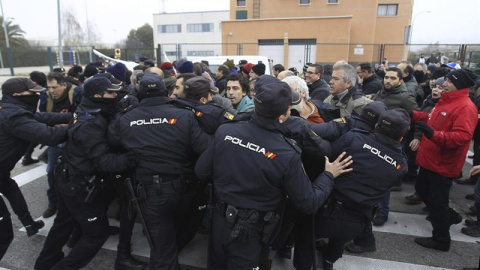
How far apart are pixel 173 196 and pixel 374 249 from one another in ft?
8.34

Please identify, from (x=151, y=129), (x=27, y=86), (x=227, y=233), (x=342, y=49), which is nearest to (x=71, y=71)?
(x=27, y=86)

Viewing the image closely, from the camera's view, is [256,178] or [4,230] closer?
[256,178]

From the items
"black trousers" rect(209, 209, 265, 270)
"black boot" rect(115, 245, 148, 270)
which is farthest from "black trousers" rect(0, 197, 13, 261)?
"black trousers" rect(209, 209, 265, 270)

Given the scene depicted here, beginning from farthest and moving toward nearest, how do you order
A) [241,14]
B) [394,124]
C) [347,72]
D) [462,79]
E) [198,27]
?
[198,27] < [241,14] < [347,72] < [462,79] < [394,124]

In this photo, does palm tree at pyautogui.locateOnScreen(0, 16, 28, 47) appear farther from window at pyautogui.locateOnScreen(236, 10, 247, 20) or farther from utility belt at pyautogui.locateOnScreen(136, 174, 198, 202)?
utility belt at pyautogui.locateOnScreen(136, 174, 198, 202)

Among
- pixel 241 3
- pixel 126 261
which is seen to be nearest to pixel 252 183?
pixel 126 261

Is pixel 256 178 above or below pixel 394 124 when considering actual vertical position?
below

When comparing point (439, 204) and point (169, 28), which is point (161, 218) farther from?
point (169, 28)

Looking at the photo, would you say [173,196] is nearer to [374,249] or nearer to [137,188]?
[137,188]

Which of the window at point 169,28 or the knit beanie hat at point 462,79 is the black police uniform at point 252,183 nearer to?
the knit beanie hat at point 462,79

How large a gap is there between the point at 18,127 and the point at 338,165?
3.16 meters

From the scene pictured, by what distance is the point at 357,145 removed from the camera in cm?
267

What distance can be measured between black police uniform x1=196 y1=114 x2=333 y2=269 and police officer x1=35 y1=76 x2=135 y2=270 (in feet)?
3.97

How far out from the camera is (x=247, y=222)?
2248 millimetres
